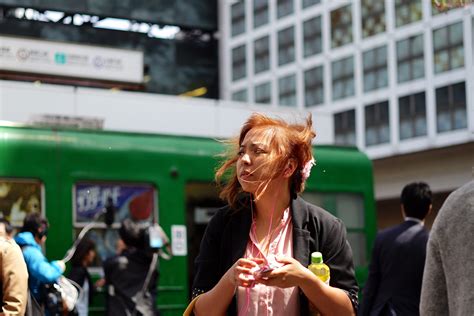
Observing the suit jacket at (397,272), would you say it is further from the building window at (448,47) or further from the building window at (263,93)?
the building window at (263,93)

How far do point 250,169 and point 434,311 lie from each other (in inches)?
37.6

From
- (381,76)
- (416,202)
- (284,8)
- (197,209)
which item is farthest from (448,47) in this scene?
(416,202)

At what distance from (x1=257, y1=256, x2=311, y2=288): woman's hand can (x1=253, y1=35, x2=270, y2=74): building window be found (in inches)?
1501

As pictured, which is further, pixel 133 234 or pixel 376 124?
pixel 376 124

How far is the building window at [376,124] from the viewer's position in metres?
34.9

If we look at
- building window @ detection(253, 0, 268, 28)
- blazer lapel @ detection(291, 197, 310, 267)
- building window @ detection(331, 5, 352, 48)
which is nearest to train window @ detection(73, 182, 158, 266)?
blazer lapel @ detection(291, 197, 310, 267)

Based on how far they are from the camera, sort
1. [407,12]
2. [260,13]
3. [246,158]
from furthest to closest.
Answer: [260,13], [407,12], [246,158]

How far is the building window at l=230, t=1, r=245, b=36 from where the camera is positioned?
43375 millimetres

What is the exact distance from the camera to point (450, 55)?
3250cm

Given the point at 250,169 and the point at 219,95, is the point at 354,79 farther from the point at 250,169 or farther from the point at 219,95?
the point at 250,169

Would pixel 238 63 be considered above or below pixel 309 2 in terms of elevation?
below

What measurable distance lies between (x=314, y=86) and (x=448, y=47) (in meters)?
7.22

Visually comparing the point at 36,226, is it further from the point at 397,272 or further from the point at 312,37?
the point at 312,37

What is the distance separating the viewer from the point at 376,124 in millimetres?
35219
